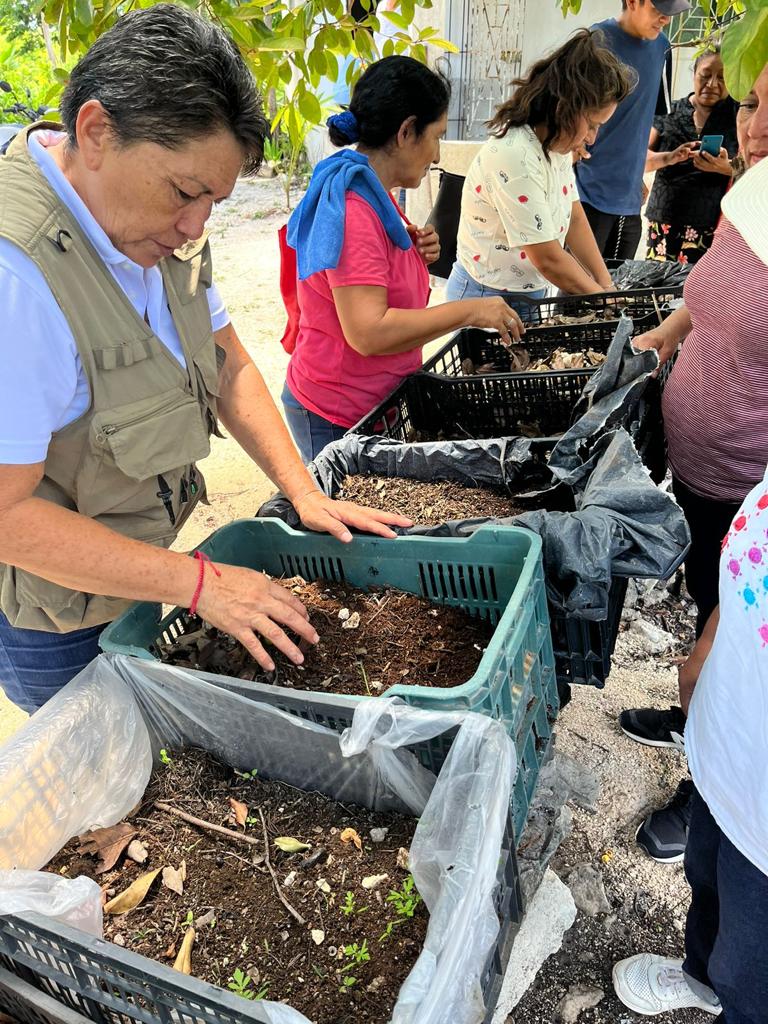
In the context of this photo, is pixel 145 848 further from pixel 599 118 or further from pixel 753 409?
pixel 599 118

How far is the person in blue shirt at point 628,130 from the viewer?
12.5ft

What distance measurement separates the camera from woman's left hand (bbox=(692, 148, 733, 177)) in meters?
4.20

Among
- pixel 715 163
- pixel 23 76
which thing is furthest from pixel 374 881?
pixel 23 76

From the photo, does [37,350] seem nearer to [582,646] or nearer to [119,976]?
[119,976]

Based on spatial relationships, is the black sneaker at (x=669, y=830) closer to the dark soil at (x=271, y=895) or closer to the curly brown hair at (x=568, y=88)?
the dark soil at (x=271, y=895)

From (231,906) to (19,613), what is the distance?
67cm

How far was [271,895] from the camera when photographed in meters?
1.27

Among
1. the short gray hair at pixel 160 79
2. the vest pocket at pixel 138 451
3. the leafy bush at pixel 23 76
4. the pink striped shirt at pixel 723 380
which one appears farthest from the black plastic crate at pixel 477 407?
the leafy bush at pixel 23 76

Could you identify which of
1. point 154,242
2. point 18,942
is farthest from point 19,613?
point 154,242

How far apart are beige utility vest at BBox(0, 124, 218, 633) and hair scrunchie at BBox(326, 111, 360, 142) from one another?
999mm

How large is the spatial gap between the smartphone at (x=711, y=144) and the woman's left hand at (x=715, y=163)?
2cm

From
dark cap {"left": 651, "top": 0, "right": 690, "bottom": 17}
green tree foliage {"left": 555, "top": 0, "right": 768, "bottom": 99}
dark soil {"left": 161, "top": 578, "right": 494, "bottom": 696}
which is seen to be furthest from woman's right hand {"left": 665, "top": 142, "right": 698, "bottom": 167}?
green tree foliage {"left": 555, "top": 0, "right": 768, "bottom": 99}

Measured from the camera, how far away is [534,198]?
2834 millimetres

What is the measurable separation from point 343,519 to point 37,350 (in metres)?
0.73
